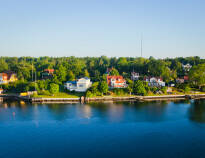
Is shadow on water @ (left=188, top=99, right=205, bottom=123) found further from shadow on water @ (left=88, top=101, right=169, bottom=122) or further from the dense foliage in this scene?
the dense foliage

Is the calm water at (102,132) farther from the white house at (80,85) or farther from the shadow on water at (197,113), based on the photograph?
the white house at (80,85)

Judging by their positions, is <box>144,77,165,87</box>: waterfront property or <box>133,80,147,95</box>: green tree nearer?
<box>133,80,147,95</box>: green tree

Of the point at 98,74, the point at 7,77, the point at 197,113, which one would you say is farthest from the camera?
the point at 98,74

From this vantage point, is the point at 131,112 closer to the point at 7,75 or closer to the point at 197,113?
the point at 197,113

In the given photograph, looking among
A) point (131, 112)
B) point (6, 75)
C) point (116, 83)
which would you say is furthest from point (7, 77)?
point (131, 112)

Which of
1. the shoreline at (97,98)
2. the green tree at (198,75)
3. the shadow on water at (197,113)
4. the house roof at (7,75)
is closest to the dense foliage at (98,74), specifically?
the green tree at (198,75)

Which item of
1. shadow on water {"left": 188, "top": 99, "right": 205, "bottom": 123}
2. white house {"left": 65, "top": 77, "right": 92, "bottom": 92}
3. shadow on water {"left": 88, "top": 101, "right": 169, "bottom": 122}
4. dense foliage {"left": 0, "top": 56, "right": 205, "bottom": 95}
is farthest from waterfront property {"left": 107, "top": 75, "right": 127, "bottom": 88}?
shadow on water {"left": 188, "top": 99, "right": 205, "bottom": 123}

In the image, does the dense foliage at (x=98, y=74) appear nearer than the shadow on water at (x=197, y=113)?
No

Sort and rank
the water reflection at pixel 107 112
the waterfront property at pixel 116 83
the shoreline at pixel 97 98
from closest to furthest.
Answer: the water reflection at pixel 107 112, the shoreline at pixel 97 98, the waterfront property at pixel 116 83

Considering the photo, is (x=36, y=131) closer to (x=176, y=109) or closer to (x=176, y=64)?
(x=176, y=109)

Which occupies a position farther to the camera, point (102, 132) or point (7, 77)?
point (7, 77)
